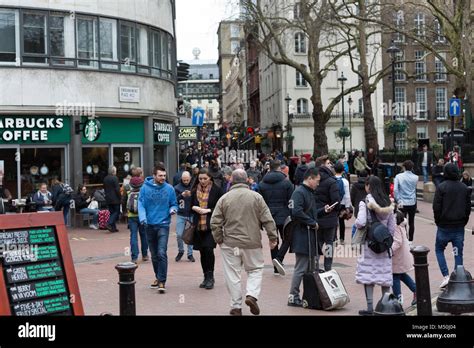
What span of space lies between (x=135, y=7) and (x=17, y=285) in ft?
66.2

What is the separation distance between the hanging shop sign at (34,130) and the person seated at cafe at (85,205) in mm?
1964

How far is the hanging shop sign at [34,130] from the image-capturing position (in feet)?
75.0

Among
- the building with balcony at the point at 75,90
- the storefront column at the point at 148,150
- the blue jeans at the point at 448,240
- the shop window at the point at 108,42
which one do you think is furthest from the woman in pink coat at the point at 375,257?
the storefront column at the point at 148,150

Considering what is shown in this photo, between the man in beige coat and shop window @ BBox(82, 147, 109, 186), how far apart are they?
16.0m

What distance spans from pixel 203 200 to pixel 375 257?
11.6ft

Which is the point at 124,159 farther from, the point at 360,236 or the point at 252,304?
the point at 360,236

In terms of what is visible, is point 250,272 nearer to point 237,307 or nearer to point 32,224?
point 237,307

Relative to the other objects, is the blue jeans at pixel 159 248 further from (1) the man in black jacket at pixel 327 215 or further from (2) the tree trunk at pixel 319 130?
(2) the tree trunk at pixel 319 130

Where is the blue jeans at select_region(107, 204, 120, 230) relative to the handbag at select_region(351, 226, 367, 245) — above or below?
below

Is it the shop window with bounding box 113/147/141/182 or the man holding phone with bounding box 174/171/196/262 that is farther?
the shop window with bounding box 113/147/141/182

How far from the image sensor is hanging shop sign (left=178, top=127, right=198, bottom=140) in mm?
31172

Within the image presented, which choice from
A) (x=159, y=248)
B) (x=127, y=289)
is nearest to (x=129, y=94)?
(x=159, y=248)

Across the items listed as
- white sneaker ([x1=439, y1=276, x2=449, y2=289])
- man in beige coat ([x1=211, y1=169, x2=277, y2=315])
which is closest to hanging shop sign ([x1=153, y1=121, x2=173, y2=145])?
white sneaker ([x1=439, y1=276, x2=449, y2=289])

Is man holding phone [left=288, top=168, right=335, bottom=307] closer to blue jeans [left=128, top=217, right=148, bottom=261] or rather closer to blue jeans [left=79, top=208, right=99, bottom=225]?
blue jeans [left=128, top=217, right=148, bottom=261]
